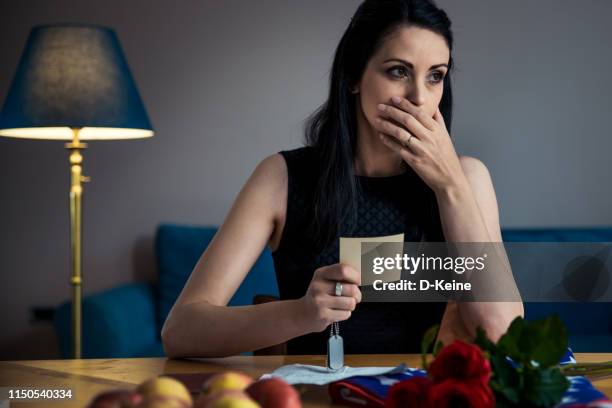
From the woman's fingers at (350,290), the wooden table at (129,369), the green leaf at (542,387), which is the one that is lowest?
the wooden table at (129,369)

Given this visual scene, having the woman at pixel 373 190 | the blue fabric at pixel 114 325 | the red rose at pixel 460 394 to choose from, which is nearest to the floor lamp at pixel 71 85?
the blue fabric at pixel 114 325

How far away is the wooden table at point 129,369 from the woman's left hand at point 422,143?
414 mm

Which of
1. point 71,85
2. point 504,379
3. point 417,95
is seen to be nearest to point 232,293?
point 417,95

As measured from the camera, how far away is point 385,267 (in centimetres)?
144

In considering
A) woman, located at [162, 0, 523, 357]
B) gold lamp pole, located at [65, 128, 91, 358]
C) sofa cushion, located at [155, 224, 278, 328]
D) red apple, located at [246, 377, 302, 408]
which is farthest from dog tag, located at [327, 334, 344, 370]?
sofa cushion, located at [155, 224, 278, 328]

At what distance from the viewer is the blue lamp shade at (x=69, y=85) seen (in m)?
2.17

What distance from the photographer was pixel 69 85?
218cm

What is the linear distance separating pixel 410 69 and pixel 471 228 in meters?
0.33

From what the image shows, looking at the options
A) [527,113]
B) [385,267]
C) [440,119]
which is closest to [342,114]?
[440,119]

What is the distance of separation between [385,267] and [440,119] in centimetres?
33

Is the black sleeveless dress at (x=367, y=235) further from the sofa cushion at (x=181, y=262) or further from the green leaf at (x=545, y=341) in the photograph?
the sofa cushion at (x=181, y=262)

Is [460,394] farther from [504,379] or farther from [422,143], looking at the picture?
[422,143]

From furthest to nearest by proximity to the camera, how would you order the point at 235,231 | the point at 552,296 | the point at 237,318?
the point at 552,296, the point at 235,231, the point at 237,318

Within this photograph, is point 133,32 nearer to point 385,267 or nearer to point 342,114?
point 342,114
